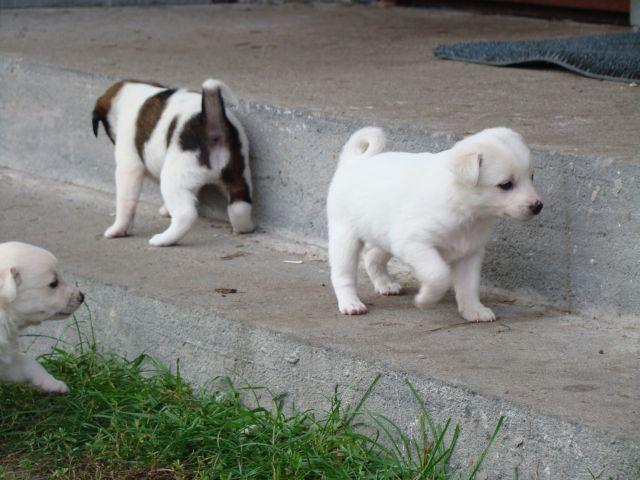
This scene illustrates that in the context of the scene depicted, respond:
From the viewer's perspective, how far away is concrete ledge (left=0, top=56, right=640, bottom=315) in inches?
165

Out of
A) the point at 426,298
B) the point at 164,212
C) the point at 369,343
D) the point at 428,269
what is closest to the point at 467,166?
the point at 428,269

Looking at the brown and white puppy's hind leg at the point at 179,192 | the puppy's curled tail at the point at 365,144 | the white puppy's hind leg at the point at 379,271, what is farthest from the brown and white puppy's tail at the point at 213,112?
the white puppy's hind leg at the point at 379,271

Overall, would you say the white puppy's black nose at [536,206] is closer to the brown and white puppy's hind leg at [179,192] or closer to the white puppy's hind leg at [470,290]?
the white puppy's hind leg at [470,290]

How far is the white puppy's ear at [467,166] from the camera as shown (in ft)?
12.8

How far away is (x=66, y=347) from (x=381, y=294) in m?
1.36

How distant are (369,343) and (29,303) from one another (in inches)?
47.9

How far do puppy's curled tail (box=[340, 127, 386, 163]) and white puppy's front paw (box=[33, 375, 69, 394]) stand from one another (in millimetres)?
1407

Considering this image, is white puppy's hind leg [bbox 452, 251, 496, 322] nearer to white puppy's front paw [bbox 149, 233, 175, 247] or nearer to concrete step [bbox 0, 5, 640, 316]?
concrete step [bbox 0, 5, 640, 316]

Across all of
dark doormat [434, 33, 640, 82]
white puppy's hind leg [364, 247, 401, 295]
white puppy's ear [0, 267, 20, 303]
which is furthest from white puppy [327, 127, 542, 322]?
dark doormat [434, 33, 640, 82]

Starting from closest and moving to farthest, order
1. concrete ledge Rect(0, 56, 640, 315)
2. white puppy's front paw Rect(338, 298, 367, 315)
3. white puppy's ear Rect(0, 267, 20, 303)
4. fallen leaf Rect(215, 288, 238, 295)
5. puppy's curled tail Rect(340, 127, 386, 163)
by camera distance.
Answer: white puppy's ear Rect(0, 267, 20, 303) < concrete ledge Rect(0, 56, 640, 315) < white puppy's front paw Rect(338, 298, 367, 315) < puppy's curled tail Rect(340, 127, 386, 163) < fallen leaf Rect(215, 288, 238, 295)

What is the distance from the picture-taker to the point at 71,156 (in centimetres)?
657

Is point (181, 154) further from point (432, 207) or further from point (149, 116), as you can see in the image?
point (432, 207)

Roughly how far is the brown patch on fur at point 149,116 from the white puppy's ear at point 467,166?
207 cm

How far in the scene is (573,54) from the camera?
20.3 feet
